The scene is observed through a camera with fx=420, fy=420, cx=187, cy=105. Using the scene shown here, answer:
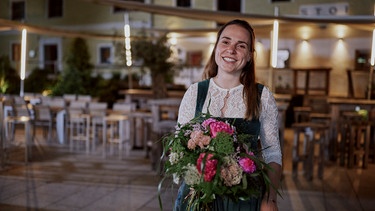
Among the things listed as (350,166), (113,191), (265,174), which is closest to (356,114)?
(350,166)

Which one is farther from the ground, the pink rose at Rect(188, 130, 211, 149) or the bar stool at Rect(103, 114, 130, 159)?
the pink rose at Rect(188, 130, 211, 149)

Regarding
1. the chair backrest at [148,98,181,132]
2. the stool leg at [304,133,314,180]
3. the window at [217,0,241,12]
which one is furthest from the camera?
the window at [217,0,241,12]

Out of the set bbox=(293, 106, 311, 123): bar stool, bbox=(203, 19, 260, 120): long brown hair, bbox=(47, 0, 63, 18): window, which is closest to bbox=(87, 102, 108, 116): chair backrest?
bbox=(293, 106, 311, 123): bar stool

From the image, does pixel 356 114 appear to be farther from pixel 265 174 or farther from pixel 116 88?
pixel 116 88

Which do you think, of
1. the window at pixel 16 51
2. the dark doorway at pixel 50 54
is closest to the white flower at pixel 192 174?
the dark doorway at pixel 50 54

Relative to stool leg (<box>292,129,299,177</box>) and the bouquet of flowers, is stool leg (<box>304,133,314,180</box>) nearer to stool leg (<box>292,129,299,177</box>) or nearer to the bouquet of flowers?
stool leg (<box>292,129,299,177</box>)

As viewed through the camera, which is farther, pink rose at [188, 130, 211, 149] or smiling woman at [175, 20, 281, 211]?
smiling woman at [175, 20, 281, 211]

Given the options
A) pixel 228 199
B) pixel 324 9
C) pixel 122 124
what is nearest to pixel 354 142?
pixel 122 124

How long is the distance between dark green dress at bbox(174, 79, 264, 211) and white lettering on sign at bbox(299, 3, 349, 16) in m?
13.3

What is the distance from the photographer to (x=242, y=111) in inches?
72.3

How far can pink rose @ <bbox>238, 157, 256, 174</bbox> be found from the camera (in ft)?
4.96

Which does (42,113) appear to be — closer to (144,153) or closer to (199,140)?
(144,153)

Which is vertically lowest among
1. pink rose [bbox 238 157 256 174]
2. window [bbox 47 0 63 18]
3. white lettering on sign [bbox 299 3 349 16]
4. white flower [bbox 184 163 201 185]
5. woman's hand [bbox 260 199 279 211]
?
woman's hand [bbox 260 199 279 211]

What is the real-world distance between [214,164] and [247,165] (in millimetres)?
121
